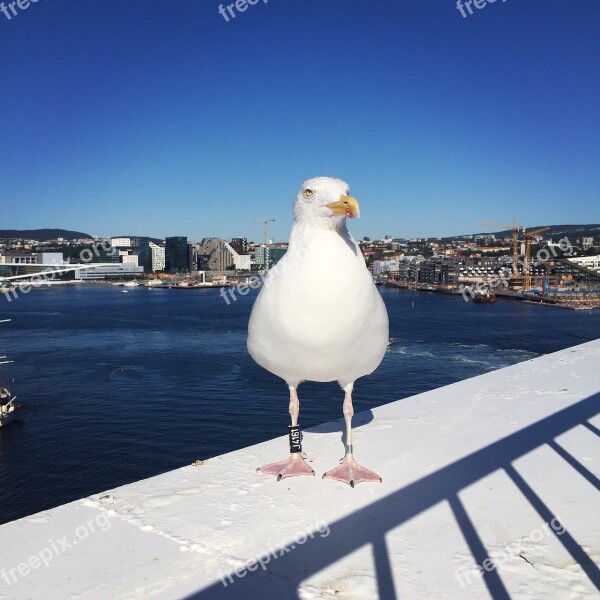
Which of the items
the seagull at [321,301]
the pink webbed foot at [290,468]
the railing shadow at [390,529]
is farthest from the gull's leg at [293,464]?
the railing shadow at [390,529]

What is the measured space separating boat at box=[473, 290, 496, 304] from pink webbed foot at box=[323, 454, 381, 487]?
216 ft

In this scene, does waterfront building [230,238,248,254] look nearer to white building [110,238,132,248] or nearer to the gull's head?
white building [110,238,132,248]

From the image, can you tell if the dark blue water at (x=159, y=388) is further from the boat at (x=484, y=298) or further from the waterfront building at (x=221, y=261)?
the waterfront building at (x=221, y=261)

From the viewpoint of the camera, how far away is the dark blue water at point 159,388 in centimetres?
1505

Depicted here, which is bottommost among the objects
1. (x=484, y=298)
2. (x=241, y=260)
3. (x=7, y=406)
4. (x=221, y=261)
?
(x=7, y=406)

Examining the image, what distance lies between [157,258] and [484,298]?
3218 inches

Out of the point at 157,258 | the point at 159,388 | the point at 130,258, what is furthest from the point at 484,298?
the point at 157,258

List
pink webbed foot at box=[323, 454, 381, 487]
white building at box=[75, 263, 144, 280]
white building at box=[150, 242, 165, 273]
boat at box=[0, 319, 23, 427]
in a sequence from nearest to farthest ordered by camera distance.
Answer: pink webbed foot at box=[323, 454, 381, 487] → boat at box=[0, 319, 23, 427] → white building at box=[75, 263, 144, 280] → white building at box=[150, 242, 165, 273]

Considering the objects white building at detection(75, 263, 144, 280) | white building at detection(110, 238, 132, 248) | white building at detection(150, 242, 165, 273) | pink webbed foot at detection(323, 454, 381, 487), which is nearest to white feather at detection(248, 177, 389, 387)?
pink webbed foot at detection(323, 454, 381, 487)

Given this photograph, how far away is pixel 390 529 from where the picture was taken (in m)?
3.17

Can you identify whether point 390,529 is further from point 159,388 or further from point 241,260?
point 241,260

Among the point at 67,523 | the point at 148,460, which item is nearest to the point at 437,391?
the point at 67,523

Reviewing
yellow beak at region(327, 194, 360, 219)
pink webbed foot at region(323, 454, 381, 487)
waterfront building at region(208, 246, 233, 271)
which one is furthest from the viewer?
waterfront building at region(208, 246, 233, 271)

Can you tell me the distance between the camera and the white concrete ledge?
2646 millimetres
